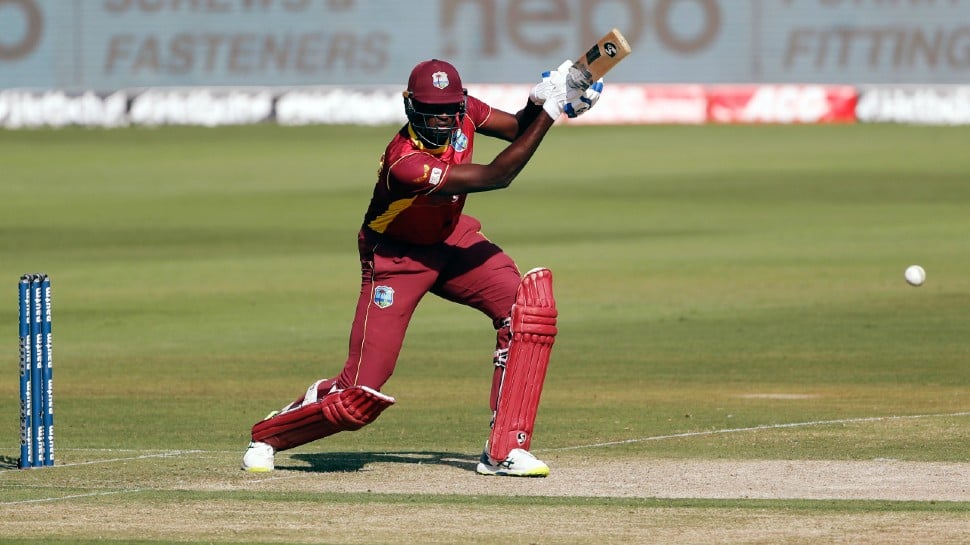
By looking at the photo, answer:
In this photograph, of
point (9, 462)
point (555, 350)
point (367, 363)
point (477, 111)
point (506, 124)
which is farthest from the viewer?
point (555, 350)

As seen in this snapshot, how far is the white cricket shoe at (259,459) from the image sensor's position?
333 inches

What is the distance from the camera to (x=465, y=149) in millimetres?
8492

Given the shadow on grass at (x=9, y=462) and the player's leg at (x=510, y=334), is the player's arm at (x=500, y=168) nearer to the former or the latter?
the player's leg at (x=510, y=334)

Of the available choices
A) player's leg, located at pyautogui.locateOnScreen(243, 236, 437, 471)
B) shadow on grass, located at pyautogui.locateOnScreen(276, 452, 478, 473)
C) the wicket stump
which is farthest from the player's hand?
the wicket stump

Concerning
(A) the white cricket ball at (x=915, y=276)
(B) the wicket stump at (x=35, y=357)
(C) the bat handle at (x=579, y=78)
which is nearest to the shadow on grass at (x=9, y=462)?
(B) the wicket stump at (x=35, y=357)

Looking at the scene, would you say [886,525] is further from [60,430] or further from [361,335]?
[60,430]

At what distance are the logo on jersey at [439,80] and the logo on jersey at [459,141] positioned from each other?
1.08 feet

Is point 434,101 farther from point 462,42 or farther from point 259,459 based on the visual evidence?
point 462,42

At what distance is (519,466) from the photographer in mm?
8344

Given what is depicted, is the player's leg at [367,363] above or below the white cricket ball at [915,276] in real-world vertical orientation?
below

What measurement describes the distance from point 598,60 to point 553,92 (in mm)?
271

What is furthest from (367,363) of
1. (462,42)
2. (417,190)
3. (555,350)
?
(462,42)

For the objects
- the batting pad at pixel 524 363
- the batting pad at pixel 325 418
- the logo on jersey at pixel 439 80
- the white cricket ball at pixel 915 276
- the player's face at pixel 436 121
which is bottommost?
the batting pad at pixel 325 418

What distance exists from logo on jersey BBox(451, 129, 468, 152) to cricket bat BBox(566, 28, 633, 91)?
1.99 ft
